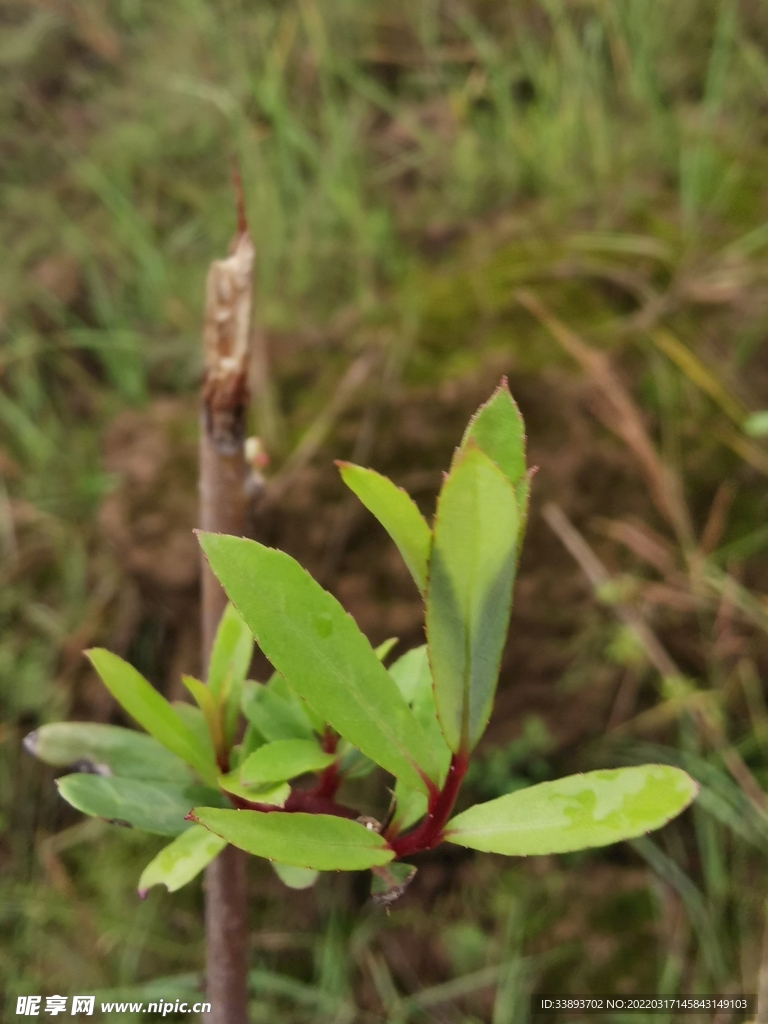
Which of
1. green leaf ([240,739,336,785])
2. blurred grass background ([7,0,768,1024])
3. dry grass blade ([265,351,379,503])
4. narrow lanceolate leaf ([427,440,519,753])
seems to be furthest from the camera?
dry grass blade ([265,351,379,503])

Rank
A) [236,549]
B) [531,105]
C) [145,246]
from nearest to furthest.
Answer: [236,549] → [145,246] → [531,105]

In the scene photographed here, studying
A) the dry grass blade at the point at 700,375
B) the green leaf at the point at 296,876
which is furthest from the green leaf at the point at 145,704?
the dry grass blade at the point at 700,375

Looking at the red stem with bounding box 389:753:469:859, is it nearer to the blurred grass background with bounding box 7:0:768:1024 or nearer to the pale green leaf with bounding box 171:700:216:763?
the pale green leaf with bounding box 171:700:216:763

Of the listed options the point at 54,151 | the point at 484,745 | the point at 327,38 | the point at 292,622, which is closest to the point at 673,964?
the point at 484,745

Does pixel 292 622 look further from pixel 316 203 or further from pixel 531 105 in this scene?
pixel 531 105

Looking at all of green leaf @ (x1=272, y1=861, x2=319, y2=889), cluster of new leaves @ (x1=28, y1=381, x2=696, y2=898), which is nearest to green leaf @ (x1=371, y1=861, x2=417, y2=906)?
cluster of new leaves @ (x1=28, y1=381, x2=696, y2=898)
